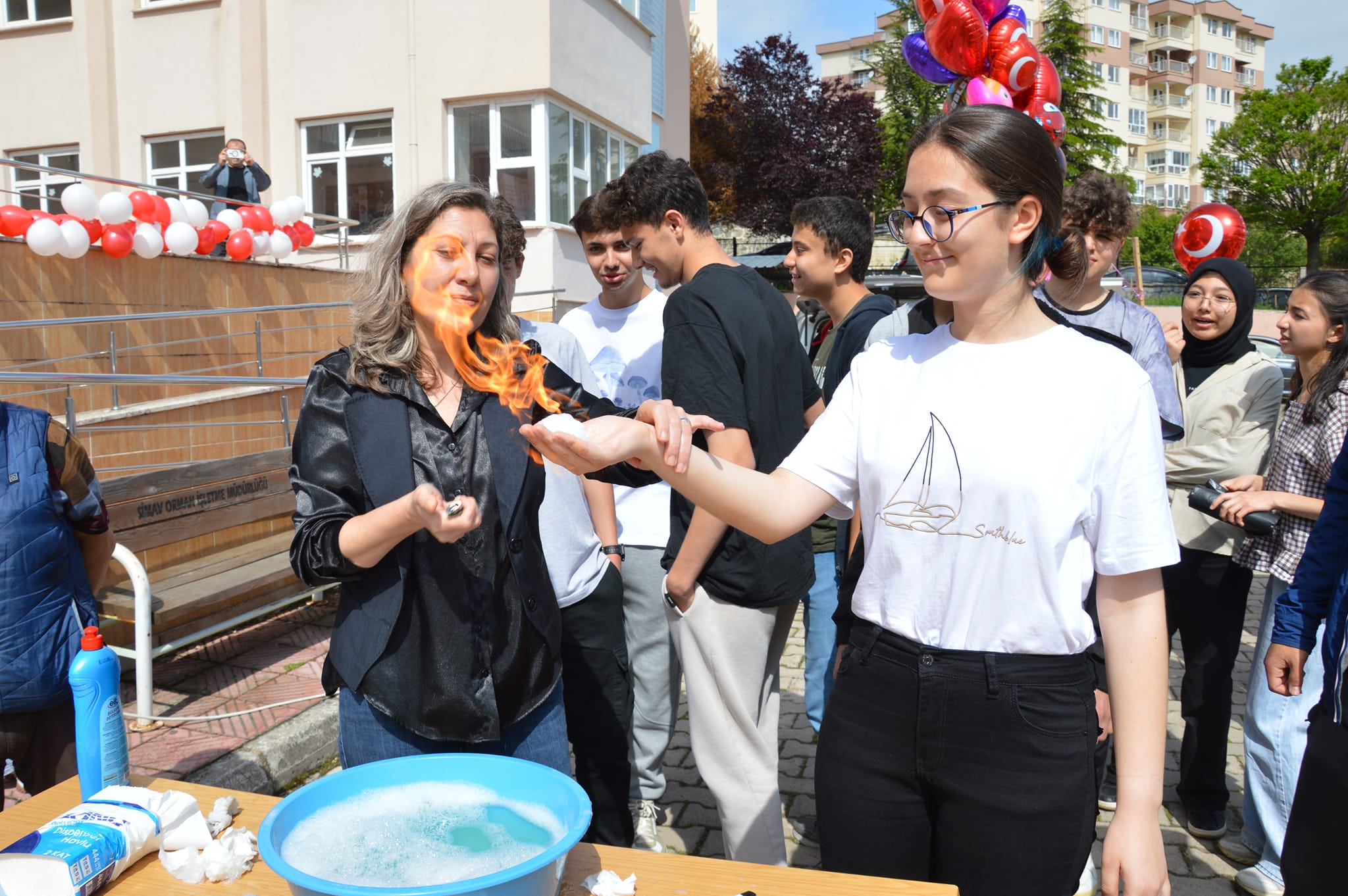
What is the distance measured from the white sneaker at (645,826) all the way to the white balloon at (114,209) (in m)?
8.56

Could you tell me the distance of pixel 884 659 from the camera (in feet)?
6.10

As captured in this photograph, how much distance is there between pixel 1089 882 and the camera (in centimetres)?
320

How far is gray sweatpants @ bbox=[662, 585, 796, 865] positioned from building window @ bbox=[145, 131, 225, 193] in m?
16.4

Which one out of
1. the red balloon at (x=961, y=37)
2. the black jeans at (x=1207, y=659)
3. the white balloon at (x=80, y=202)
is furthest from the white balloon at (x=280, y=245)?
the black jeans at (x=1207, y=659)

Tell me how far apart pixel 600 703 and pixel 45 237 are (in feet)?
26.8

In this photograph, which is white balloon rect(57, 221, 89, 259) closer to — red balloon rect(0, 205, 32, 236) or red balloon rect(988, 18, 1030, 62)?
red balloon rect(0, 205, 32, 236)

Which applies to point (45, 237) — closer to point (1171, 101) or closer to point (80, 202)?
point (80, 202)

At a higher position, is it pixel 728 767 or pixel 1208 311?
pixel 1208 311

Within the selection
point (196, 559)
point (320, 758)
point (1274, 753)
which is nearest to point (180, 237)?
point (196, 559)

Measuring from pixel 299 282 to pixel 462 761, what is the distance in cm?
1158

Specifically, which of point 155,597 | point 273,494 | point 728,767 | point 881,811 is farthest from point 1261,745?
point 273,494

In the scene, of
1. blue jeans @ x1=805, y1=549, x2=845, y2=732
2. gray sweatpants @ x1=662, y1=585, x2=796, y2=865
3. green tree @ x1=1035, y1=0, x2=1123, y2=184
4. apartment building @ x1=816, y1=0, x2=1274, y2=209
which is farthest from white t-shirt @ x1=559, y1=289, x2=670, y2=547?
apartment building @ x1=816, y1=0, x2=1274, y2=209

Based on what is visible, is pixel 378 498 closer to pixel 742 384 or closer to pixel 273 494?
pixel 742 384

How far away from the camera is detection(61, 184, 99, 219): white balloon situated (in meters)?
8.84
